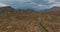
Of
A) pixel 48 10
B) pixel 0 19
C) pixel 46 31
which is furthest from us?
pixel 48 10

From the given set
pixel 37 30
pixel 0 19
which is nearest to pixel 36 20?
pixel 37 30

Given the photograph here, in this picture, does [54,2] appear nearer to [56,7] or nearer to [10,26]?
[56,7]

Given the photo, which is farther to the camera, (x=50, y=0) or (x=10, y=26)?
(x=50, y=0)

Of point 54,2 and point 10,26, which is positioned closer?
point 10,26

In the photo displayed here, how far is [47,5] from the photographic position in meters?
0.90

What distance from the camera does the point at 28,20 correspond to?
71 cm

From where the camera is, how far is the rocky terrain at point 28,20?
63cm

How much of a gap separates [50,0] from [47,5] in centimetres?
5

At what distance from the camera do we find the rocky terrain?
0.63m

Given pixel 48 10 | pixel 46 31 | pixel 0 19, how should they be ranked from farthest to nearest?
pixel 48 10
pixel 0 19
pixel 46 31

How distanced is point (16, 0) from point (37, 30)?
0.36 m

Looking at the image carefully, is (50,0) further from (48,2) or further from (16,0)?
(16,0)

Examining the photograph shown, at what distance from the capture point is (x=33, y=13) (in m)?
0.79

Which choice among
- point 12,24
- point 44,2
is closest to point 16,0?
point 44,2
